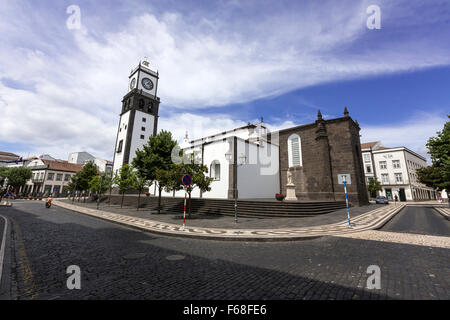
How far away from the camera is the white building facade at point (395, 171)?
43.7 m

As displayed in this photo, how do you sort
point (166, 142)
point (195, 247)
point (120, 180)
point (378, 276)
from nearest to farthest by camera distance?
point (378, 276)
point (195, 247)
point (166, 142)
point (120, 180)

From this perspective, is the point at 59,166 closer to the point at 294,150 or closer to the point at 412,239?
the point at 294,150

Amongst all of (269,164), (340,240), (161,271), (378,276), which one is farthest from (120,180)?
(378,276)

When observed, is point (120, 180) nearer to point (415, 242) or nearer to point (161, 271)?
point (161, 271)

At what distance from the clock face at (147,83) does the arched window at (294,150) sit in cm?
3295

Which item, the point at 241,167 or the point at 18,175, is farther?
the point at 18,175

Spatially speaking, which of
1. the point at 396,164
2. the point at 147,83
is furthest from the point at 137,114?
the point at 396,164

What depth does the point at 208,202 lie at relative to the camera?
58.9ft

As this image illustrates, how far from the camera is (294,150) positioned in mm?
27094

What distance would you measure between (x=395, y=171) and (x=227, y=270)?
57.7 m

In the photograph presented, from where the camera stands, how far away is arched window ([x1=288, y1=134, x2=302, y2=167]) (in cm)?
2640

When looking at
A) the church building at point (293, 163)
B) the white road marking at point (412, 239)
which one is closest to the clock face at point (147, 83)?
the church building at point (293, 163)

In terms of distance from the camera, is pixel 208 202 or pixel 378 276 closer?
pixel 378 276

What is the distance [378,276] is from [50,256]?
8.45 meters
